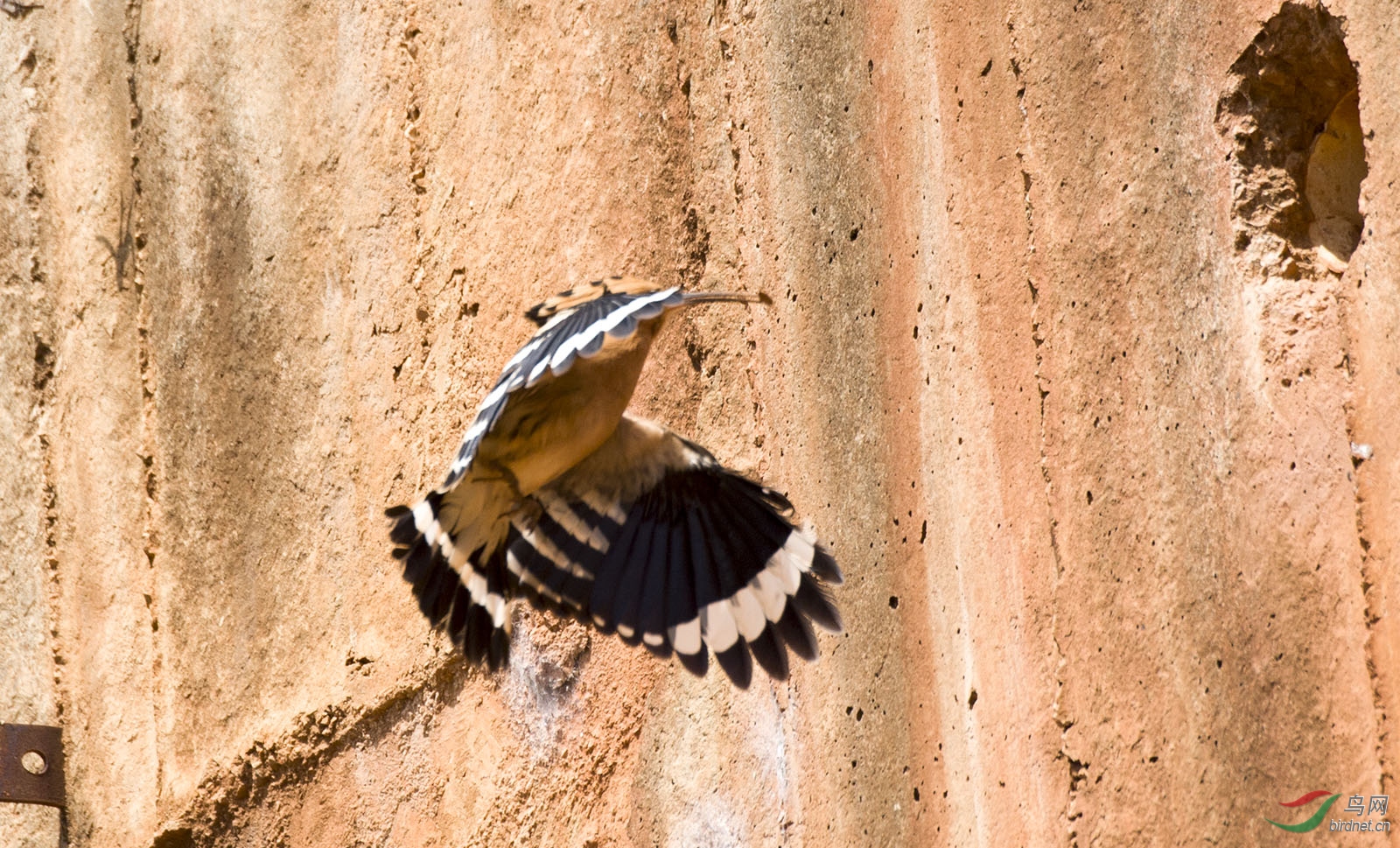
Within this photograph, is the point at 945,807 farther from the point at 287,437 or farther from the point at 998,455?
the point at 287,437

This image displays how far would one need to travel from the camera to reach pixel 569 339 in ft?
6.89

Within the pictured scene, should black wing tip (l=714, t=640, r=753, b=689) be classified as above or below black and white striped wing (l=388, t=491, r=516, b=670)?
below

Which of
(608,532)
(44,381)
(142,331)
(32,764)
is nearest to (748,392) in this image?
(608,532)

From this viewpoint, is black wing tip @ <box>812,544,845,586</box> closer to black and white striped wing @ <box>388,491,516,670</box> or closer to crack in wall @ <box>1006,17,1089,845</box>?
crack in wall @ <box>1006,17,1089,845</box>

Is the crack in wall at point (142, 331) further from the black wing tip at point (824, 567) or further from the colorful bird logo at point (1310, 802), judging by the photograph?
the colorful bird logo at point (1310, 802)

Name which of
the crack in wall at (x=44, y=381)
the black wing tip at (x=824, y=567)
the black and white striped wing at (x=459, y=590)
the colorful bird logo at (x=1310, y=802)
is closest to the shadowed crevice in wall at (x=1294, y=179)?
the colorful bird logo at (x=1310, y=802)

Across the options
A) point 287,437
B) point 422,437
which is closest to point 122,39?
point 287,437

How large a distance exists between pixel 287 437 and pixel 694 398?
1.13 m

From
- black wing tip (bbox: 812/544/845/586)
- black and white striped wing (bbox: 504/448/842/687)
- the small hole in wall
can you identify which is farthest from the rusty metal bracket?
black wing tip (bbox: 812/544/845/586)

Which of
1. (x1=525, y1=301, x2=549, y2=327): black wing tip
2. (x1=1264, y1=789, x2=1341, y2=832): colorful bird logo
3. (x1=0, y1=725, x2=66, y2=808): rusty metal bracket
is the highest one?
(x1=525, y1=301, x2=549, y2=327): black wing tip

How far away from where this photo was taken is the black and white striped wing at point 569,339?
2008 millimetres

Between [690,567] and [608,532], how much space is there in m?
0.20

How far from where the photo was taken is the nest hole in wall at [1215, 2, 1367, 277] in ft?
6.94

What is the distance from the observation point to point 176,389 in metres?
3.65
